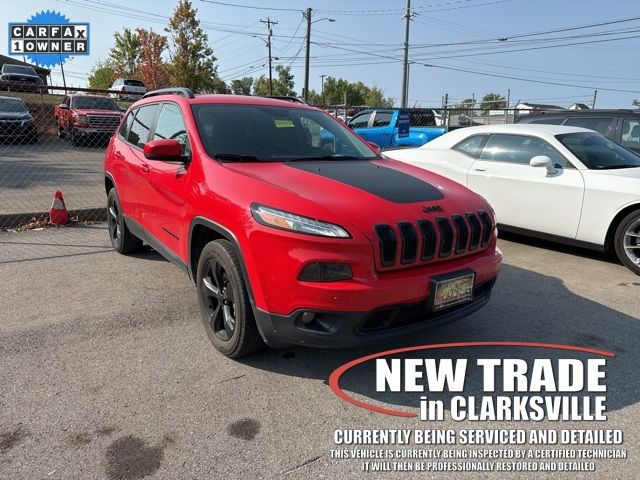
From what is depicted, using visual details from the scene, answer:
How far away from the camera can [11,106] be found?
1691 centimetres

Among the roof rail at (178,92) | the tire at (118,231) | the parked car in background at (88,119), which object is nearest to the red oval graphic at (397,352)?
the roof rail at (178,92)

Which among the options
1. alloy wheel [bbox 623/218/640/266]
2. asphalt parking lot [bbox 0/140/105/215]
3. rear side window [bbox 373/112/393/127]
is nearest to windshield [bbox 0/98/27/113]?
asphalt parking lot [bbox 0/140/105/215]

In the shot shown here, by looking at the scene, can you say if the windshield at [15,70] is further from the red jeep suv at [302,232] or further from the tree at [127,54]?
the red jeep suv at [302,232]

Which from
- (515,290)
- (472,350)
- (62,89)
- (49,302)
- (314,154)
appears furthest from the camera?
(62,89)

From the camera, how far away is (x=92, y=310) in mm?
4184

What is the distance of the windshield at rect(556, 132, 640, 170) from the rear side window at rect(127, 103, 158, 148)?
4764mm

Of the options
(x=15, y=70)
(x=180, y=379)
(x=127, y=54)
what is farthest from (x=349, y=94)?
(x=180, y=379)

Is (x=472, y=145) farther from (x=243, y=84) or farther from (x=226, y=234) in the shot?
(x=243, y=84)

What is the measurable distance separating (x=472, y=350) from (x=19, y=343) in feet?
10.7

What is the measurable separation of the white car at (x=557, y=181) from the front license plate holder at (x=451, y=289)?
3.16 meters

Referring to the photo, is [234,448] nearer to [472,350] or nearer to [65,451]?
[65,451]

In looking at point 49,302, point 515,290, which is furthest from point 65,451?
point 515,290

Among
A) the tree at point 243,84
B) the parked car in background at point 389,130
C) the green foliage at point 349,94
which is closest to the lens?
the parked car in background at point 389,130

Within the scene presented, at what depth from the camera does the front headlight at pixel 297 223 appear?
2.74 m
